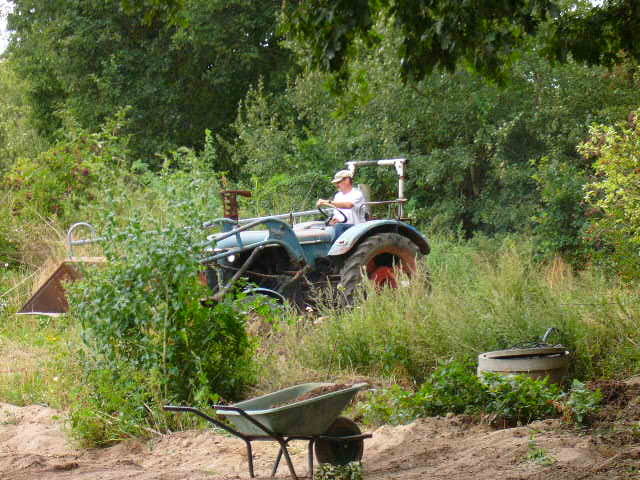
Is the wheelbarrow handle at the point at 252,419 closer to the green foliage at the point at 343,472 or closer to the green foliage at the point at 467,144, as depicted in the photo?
the green foliage at the point at 343,472

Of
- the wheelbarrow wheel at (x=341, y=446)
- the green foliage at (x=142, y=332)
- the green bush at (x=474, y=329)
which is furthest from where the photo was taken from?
the green bush at (x=474, y=329)

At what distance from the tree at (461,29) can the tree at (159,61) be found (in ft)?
54.3

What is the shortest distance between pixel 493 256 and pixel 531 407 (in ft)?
24.8

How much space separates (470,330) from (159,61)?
17404mm

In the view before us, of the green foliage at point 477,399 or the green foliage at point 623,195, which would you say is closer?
the green foliage at point 477,399

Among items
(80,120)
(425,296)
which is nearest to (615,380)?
(425,296)

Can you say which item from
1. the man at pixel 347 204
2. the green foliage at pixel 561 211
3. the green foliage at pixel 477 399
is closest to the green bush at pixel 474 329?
the green foliage at pixel 477 399

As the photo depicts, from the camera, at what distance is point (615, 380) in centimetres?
612

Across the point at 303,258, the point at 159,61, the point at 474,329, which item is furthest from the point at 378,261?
the point at 159,61

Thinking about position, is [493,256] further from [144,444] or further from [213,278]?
[144,444]

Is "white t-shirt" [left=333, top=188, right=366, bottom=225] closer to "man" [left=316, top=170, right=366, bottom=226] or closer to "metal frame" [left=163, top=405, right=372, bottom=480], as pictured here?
"man" [left=316, top=170, right=366, bottom=226]

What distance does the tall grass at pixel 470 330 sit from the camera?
6742mm

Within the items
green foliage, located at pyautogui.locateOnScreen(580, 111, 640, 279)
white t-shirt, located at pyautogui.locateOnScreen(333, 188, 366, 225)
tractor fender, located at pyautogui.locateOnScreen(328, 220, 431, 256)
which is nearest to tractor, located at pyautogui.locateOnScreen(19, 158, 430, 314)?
tractor fender, located at pyautogui.locateOnScreen(328, 220, 431, 256)

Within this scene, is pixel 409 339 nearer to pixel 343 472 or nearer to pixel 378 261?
pixel 378 261
